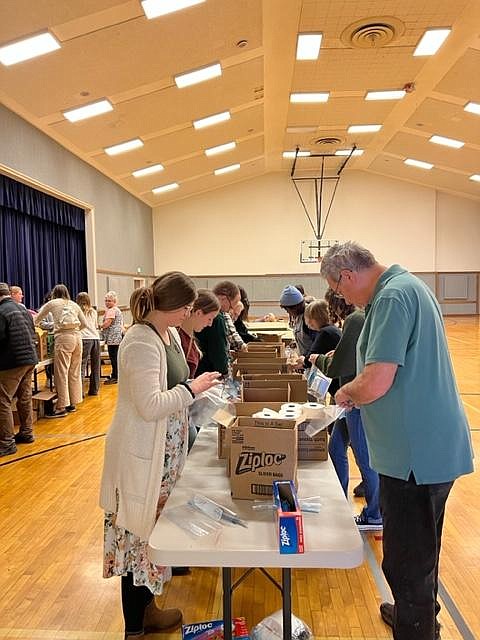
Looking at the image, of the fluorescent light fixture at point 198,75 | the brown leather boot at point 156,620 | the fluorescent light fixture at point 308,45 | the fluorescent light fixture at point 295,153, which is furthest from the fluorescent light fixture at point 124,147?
the brown leather boot at point 156,620

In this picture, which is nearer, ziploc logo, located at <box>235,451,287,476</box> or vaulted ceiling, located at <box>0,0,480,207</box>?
ziploc logo, located at <box>235,451,287,476</box>

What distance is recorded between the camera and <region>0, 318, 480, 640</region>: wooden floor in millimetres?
2162

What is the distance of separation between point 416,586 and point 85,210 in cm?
982

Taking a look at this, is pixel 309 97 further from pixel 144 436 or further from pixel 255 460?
pixel 255 460

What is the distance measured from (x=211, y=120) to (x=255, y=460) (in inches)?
366

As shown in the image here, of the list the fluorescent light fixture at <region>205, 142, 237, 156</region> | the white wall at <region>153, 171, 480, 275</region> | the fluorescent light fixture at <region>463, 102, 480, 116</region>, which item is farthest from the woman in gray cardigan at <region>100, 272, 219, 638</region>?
the white wall at <region>153, 171, 480, 275</region>

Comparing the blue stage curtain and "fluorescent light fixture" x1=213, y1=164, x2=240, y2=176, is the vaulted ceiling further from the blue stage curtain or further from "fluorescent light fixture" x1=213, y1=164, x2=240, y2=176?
the blue stage curtain

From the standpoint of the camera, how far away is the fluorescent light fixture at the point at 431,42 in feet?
23.9

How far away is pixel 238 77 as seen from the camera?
27.0 feet

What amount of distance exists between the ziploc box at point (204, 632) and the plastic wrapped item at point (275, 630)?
0.13 m

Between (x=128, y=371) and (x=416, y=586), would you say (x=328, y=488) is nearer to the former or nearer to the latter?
(x=416, y=586)

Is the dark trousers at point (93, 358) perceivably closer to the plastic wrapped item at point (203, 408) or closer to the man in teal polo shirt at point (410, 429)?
the plastic wrapped item at point (203, 408)

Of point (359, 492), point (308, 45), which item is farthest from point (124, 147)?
point (359, 492)

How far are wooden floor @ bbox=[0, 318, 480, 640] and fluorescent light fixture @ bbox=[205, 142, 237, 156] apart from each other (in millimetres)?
9395
